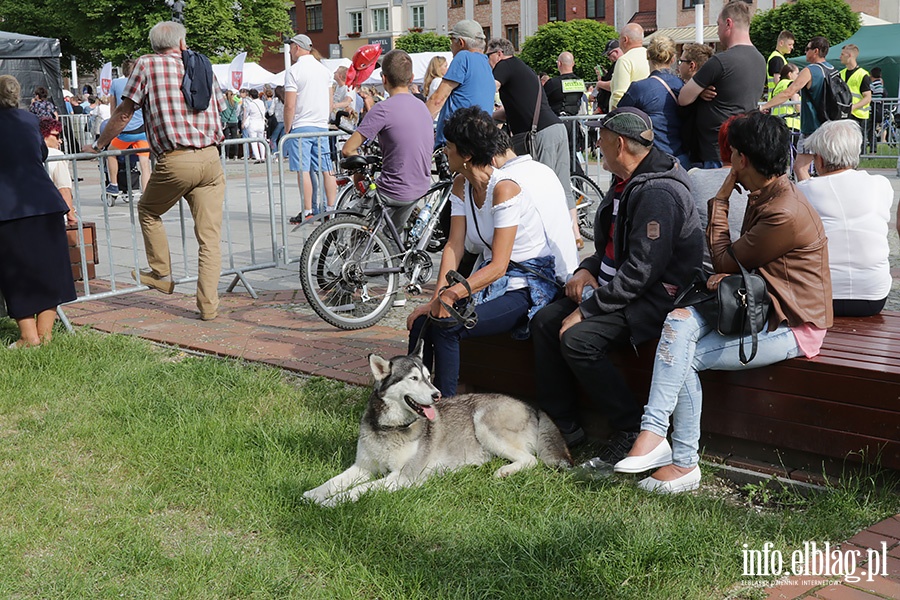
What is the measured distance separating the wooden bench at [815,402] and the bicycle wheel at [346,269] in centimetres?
302

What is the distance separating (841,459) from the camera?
13.6 ft

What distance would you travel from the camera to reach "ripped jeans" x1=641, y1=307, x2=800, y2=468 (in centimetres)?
421

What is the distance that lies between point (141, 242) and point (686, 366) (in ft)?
30.3

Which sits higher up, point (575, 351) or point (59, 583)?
point (575, 351)

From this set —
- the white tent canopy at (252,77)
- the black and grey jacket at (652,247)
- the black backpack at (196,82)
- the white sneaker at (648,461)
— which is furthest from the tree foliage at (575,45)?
the white sneaker at (648,461)

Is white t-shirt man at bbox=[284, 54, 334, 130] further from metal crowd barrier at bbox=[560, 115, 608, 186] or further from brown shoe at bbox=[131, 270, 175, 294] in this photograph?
brown shoe at bbox=[131, 270, 175, 294]

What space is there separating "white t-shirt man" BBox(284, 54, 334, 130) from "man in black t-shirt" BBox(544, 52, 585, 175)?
9.06 ft

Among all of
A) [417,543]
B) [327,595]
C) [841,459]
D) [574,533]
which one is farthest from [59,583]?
[841,459]

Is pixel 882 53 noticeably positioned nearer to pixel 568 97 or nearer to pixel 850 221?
pixel 568 97

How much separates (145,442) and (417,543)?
187 centimetres

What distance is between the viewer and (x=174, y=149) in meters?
7.38

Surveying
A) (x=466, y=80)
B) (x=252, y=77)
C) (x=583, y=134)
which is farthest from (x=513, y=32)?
(x=466, y=80)

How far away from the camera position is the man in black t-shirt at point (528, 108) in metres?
8.83

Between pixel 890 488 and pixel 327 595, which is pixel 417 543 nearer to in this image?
pixel 327 595
